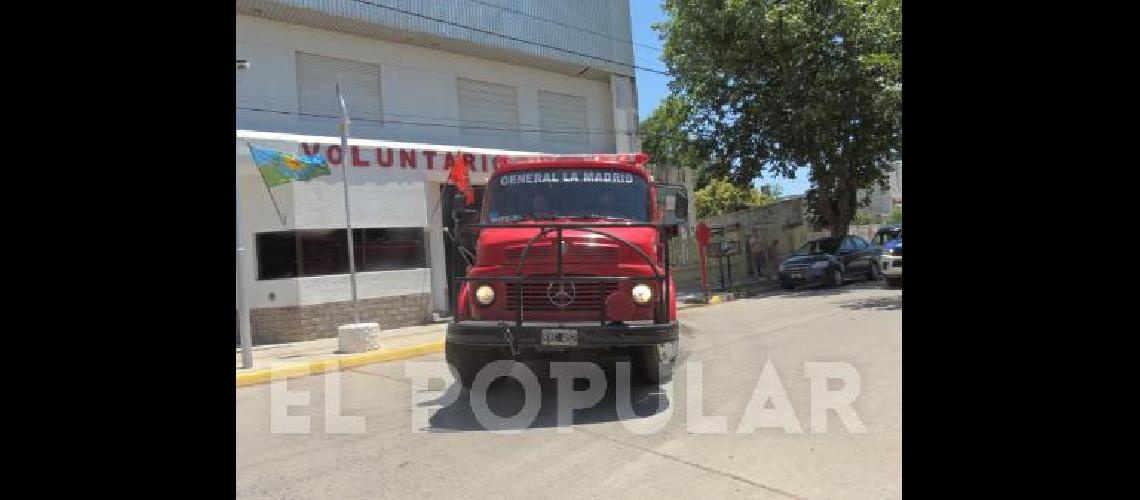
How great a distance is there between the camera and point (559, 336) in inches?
230

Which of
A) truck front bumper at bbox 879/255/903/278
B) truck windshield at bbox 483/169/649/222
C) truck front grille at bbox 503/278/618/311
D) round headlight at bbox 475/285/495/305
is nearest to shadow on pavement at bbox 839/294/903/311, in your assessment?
truck front bumper at bbox 879/255/903/278

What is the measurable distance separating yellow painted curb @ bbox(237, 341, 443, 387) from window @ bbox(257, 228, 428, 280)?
3.11 metres

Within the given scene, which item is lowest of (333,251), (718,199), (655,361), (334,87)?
(655,361)

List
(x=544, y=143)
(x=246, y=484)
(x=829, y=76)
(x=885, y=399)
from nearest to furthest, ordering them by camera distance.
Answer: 1. (x=246, y=484)
2. (x=885, y=399)
3. (x=544, y=143)
4. (x=829, y=76)

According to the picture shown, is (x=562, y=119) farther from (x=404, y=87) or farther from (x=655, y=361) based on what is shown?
(x=655, y=361)

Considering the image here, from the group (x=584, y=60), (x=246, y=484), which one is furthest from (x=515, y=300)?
(x=584, y=60)

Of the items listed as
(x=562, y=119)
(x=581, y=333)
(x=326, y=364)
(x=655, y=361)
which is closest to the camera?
(x=581, y=333)

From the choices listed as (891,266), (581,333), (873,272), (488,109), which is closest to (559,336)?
(581,333)

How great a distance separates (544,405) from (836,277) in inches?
571

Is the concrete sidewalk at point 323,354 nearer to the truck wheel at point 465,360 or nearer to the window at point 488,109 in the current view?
the truck wheel at point 465,360

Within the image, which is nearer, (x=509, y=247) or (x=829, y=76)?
(x=509, y=247)
